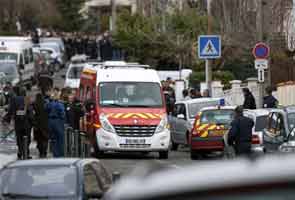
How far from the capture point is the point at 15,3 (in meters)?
88.4

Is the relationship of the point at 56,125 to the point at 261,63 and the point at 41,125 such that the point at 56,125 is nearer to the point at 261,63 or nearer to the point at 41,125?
the point at 41,125

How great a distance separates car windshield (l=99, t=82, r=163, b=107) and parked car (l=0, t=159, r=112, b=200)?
13.9 metres

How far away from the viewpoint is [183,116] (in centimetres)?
2959

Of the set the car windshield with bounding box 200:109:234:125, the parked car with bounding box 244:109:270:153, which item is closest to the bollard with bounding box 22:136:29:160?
the car windshield with bounding box 200:109:234:125

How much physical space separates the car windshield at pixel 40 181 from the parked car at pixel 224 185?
8465 mm

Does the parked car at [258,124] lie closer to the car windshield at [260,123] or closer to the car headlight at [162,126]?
the car windshield at [260,123]

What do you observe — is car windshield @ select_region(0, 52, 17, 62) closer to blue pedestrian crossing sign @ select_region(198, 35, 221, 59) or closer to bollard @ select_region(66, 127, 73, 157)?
blue pedestrian crossing sign @ select_region(198, 35, 221, 59)

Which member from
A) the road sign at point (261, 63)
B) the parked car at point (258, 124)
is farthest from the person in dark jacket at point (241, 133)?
the road sign at point (261, 63)

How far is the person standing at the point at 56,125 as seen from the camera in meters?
24.0

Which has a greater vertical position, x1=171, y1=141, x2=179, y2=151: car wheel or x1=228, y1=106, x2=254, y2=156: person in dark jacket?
x1=228, y1=106, x2=254, y2=156: person in dark jacket

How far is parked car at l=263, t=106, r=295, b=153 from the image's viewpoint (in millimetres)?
20359

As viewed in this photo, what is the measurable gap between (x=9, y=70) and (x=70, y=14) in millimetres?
56789

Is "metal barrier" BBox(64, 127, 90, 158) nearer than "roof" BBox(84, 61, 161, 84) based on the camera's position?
Yes

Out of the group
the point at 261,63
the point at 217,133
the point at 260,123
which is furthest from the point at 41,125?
the point at 261,63
